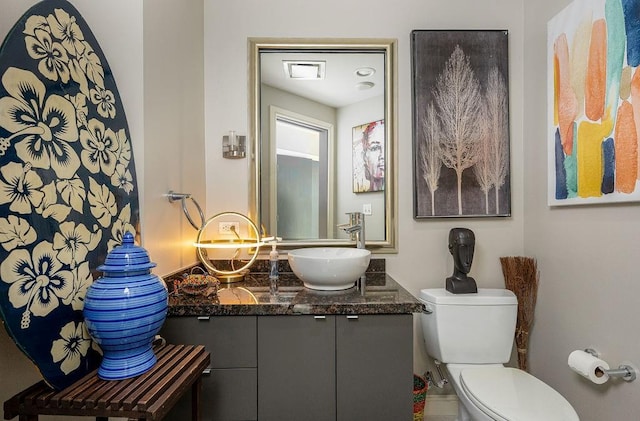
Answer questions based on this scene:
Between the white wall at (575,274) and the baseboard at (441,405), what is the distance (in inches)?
19.5

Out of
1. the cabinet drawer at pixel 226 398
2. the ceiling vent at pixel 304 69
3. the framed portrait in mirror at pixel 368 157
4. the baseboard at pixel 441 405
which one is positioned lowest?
the baseboard at pixel 441 405

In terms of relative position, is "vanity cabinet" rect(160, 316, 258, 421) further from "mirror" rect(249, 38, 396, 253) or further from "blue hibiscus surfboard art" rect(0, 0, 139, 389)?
"mirror" rect(249, 38, 396, 253)

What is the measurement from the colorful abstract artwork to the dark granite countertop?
35.5 inches

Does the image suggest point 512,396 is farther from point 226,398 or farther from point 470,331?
point 226,398

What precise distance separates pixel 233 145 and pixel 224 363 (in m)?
1.12

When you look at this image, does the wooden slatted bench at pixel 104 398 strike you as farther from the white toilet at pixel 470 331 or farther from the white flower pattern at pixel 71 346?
the white toilet at pixel 470 331

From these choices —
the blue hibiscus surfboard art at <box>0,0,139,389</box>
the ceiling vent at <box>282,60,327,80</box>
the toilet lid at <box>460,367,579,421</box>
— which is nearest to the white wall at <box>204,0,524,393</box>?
the ceiling vent at <box>282,60,327,80</box>

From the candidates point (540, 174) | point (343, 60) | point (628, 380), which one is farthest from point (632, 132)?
point (343, 60)

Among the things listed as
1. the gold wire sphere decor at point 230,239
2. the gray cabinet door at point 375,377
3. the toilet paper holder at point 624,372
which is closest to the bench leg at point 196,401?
the gray cabinet door at point 375,377

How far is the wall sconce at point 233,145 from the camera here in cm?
186

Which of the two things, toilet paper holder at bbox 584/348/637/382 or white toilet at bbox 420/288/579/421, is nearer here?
toilet paper holder at bbox 584/348/637/382

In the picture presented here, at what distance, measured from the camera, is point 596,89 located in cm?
137

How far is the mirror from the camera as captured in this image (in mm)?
1935

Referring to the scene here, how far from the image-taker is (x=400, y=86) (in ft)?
A: 6.40
